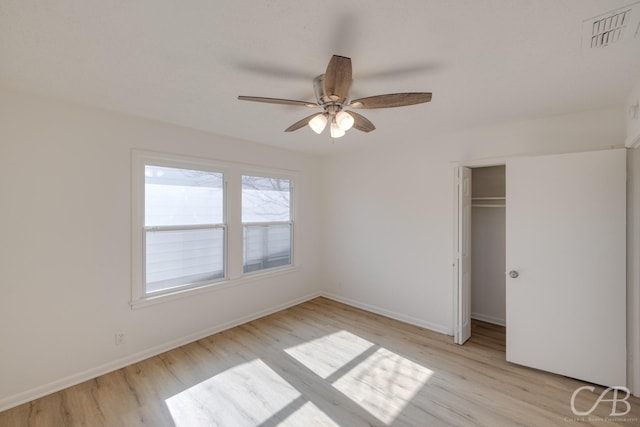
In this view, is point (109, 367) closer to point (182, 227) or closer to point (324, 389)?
point (182, 227)

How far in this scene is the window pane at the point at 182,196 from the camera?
9.86ft

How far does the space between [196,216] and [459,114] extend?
320 centimetres

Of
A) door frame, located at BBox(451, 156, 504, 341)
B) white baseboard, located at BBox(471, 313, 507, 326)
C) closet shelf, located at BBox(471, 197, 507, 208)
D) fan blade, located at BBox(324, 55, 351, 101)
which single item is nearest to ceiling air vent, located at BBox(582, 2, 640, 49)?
fan blade, located at BBox(324, 55, 351, 101)

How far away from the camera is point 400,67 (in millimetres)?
1836

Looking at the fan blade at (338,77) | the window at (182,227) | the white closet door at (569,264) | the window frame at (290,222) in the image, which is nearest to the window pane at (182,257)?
the window at (182,227)

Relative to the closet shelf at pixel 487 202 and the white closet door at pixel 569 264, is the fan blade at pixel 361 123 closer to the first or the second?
the white closet door at pixel 569 264

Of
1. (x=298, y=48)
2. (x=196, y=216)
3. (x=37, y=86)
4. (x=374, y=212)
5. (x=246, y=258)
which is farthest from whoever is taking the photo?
(x=374, y=212)

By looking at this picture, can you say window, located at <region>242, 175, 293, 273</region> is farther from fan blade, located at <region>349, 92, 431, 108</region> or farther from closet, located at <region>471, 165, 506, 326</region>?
closet, located at <region>471, 165, 506, 326</region>

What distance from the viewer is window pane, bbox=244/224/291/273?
3982 millimetres

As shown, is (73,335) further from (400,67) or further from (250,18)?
(400,67)

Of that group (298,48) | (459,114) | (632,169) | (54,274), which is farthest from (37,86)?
(632,169)

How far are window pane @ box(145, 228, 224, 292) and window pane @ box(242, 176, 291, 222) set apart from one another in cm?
57

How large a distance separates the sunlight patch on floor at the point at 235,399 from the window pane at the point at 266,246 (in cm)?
159

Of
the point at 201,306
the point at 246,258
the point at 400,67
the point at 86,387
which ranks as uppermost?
the point at 400,67
